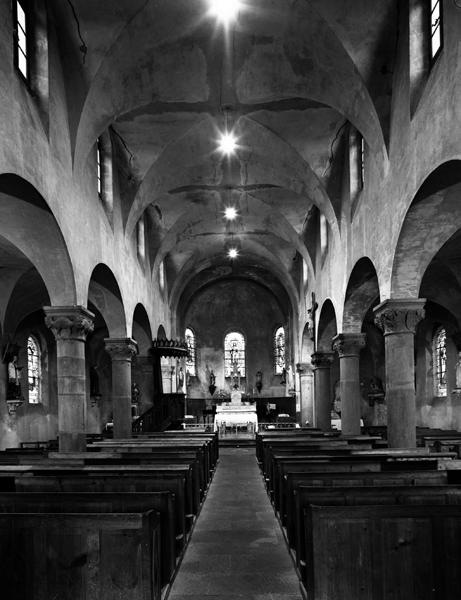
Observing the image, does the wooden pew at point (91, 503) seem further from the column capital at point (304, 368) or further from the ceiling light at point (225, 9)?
the column capital at point (304, 368)

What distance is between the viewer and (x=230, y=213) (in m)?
25.9

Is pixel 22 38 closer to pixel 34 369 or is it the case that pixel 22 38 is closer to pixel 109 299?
pixel 109 299

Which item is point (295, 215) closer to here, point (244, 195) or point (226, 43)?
point (244, 195)

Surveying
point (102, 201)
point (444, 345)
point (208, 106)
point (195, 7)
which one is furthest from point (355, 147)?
point (444, 345)

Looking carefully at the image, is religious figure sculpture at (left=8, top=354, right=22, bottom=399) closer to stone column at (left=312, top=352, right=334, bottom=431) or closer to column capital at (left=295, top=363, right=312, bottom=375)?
stone column at (left=312, top=352, right=334, bottom=431)

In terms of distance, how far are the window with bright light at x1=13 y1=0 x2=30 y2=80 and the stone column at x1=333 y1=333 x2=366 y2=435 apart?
1264cm

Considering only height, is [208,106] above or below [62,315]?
above

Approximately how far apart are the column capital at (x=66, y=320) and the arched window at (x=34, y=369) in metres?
12.7

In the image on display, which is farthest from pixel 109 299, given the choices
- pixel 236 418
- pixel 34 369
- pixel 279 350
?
pixel 279 350

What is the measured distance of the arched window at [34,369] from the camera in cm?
2553

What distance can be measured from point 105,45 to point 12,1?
2.85 m

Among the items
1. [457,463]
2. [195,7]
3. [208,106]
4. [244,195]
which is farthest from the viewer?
[244,195]

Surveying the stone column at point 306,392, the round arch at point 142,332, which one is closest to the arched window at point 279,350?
the stone column at point 306,392

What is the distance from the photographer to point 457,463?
32.7ft
